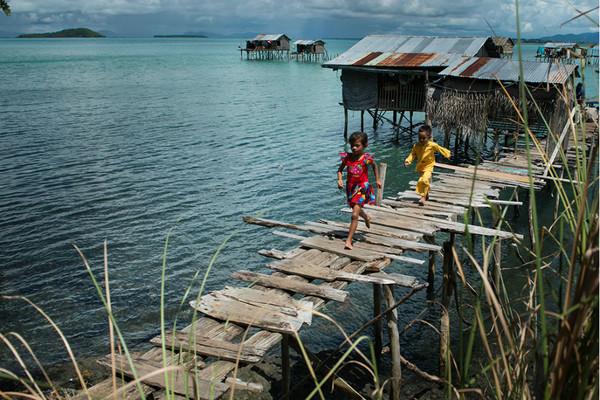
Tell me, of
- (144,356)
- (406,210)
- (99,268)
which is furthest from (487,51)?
(144,356)

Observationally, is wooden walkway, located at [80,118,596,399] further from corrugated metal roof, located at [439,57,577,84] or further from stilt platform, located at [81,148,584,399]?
corrugated metal roof, located at [439,57,577,84]

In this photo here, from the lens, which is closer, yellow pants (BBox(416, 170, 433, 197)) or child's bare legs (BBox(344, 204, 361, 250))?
child's bare legs (BBox(344, 204, 361, 250))

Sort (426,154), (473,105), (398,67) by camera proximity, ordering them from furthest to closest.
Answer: (398,67) < (473,105) < (426,154)

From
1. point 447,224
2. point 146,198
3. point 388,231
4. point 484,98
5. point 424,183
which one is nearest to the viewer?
point 388,231

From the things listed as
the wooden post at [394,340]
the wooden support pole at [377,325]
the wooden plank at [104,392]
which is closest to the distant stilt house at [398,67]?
the wooden support pole at [377,325]

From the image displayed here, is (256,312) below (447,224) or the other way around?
below

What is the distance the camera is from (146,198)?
55.2 ft

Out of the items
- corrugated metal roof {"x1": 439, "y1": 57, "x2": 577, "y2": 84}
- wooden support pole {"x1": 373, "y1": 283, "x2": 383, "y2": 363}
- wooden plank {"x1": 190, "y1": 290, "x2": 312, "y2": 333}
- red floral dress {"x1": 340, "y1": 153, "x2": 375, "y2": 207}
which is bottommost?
wooden support pole {"x1": 373, "y1": 283, "x2": 383, "y2": 363}

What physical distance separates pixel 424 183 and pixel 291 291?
4.41 m

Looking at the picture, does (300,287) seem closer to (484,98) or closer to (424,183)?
(424,183)

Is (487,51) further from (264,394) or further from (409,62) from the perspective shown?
(264,394)

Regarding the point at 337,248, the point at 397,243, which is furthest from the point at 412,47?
the point at 337,248

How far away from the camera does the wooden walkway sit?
5.10m

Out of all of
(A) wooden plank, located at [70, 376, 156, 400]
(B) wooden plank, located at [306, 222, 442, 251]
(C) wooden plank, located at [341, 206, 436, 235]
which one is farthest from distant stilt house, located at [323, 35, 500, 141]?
(A) wooden plank, located at [70, 376, 156, 400]
